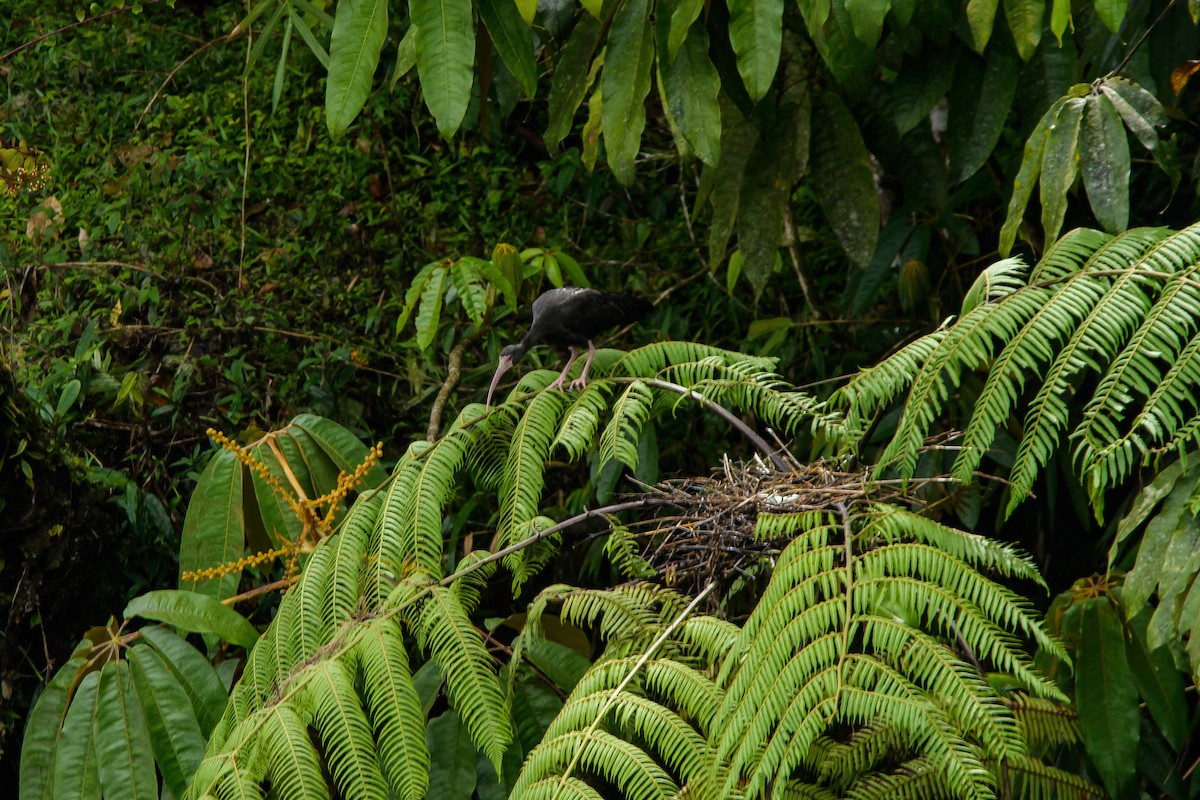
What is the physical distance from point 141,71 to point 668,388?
3669 mm

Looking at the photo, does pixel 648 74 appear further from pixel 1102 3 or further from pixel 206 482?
pixel 206 482

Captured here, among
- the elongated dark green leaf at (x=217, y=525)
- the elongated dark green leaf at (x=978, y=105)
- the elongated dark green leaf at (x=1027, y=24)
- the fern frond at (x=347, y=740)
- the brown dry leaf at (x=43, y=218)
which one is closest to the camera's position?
the fern frond at (x=347, y=740)

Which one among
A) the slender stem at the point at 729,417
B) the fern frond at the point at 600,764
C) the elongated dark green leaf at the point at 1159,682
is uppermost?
the slender stem at the point at 729,417

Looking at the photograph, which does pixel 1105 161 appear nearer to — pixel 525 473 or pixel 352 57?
pixel 525 473

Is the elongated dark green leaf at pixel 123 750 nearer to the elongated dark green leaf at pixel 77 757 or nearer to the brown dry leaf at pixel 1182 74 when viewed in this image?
the elongated dark green leaf at pixel 77 757

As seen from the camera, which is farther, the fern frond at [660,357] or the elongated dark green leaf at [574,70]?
the elongated dark green leaf at [574,70]

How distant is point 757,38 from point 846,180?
706 millimetres

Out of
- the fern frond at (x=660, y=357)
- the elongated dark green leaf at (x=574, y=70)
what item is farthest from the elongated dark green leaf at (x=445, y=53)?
the elongated dark green leaf at (x=574, y=70)

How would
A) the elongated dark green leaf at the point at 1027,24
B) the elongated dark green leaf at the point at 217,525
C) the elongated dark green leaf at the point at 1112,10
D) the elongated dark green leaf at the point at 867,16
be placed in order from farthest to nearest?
the elongated dark green leaf at the point at 217,525 < the elongated dark green leaf at the point at 1027,24 < the elongated dark green leaf at the point at 867,16 < the elongated dark green leaf at the point at 1112,10

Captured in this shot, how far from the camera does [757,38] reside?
205 centimetres

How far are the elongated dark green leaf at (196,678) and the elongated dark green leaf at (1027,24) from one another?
A: 1.91 meters

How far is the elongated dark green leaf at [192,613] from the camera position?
229 centimetres

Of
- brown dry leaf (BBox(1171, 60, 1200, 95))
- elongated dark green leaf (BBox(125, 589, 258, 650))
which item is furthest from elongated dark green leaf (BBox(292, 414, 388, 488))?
brown dry leaf (BBox(1171, 60, 1200, 95))

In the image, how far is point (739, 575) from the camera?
175 cm
